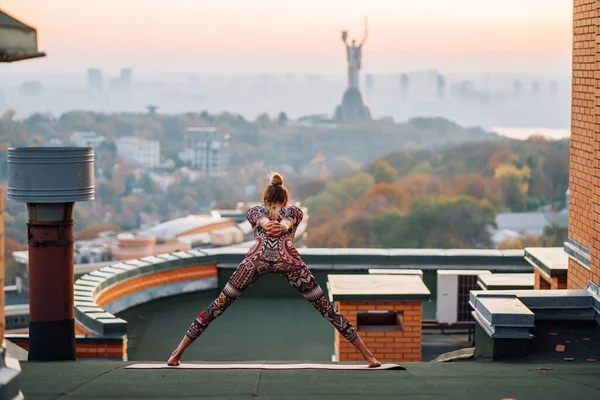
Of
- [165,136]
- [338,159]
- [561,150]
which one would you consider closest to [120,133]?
[165,136]

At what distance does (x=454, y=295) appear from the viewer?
13.2 meters

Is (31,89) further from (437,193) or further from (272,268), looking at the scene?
(272,268)

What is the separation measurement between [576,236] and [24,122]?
10674cm

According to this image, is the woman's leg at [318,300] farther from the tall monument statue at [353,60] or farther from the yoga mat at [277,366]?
the tall monument statue at [353,60]

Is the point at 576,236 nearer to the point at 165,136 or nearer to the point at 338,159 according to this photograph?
the point at 338,159

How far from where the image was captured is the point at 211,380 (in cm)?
700

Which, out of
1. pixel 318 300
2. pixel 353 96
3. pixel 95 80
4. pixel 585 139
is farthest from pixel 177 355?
pixel 353 96

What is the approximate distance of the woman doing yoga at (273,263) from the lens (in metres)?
7.58

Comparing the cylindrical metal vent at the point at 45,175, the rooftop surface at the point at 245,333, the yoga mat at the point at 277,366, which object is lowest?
the rooftop surface at the point at 245,333

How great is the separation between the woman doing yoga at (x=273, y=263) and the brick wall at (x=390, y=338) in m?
3.29

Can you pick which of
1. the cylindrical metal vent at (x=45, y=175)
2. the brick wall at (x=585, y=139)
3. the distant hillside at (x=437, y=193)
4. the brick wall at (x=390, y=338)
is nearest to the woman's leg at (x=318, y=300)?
the cylindrical metal vent at (x=45, y=175)

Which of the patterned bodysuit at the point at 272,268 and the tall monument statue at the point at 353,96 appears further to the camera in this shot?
the tall monument statue at the point at 353,96

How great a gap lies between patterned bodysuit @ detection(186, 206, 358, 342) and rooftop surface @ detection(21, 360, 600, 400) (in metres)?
0.46

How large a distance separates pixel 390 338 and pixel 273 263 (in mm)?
3761
